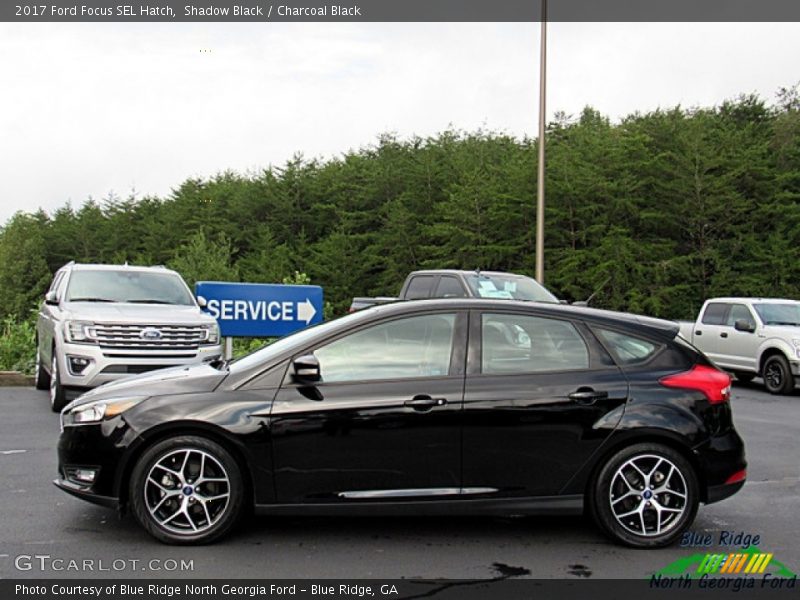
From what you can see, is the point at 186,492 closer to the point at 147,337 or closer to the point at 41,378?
the point at 147,337

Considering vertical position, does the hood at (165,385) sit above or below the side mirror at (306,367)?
below

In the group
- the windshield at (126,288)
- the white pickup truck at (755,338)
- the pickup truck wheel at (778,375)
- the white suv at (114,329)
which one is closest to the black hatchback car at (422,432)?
the white suv at (114,329)

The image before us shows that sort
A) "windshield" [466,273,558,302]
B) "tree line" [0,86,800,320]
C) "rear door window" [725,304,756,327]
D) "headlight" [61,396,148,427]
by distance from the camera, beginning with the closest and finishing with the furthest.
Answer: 1. "headlight" [61,396,148,427]
2. "windshield" [466,273,558,302]
3. "rear door window" [725,304,756,327]
4. "tree line" [0,86,800,320]

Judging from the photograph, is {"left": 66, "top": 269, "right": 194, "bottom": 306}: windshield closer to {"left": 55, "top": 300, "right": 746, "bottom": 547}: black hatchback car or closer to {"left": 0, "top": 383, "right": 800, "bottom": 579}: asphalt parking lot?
{"left": 0, "top": 383, "right": 800, "bottom": 579}: asphalt parking lot

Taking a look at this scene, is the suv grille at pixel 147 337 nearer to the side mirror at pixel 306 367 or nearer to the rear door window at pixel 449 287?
the rear door window at pixel 449 287

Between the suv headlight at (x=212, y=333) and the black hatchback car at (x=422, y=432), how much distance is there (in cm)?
534

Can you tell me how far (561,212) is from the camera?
41469mm

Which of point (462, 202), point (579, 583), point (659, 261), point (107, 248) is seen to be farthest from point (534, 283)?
point (107, 248)

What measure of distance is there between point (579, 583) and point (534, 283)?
10.2m

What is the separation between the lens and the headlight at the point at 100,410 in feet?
17.1

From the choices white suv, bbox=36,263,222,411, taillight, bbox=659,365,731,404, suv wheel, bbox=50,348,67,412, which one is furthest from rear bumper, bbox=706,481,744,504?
suv wheel, bbox=50,348,67,412

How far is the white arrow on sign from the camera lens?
12250 mm

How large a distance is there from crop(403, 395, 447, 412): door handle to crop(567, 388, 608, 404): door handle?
80 cm

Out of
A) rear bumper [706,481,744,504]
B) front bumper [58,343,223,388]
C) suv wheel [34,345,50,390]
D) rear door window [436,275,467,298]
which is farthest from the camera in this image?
rear door window [436,275,467,298]
